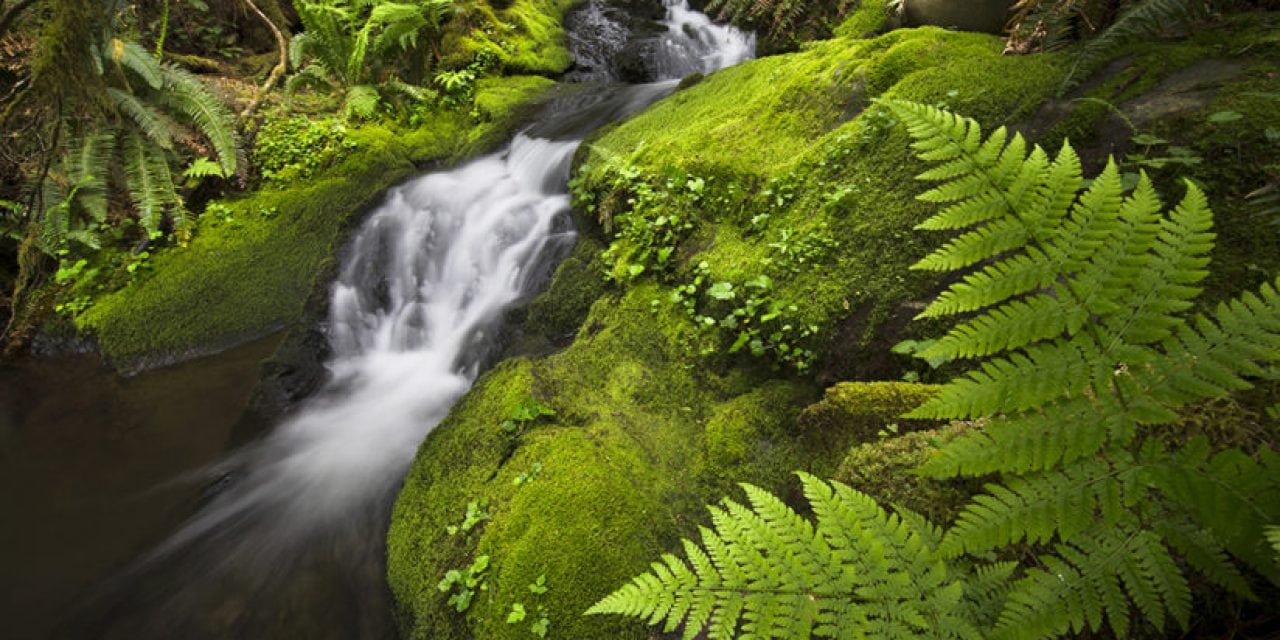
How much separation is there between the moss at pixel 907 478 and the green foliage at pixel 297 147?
764 cm

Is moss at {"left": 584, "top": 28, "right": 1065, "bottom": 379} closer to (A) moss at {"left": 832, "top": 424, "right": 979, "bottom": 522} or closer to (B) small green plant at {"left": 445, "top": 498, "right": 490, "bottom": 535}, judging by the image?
(A) moss at {"left": 832, "top": 424, "right": 979, "bottom": 522}

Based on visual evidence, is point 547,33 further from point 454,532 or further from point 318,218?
point 454,532

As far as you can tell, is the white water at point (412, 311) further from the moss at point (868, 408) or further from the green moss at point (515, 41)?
the moss at point (868, 408)

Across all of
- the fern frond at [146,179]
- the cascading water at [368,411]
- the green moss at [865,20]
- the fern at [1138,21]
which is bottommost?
the cascading water at [368,411]

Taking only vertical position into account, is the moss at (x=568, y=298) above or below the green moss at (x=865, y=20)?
below

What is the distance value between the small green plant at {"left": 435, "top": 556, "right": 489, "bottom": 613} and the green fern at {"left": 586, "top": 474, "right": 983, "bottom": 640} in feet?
5.42

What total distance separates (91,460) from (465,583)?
4377mm

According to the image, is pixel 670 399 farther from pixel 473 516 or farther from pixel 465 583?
pixel 465 583

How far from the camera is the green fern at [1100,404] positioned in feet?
3.80

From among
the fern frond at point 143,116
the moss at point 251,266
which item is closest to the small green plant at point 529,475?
the moss at point 251,266

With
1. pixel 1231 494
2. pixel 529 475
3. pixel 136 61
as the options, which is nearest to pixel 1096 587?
pixel 1231 494

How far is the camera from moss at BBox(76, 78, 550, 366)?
19.9 feet

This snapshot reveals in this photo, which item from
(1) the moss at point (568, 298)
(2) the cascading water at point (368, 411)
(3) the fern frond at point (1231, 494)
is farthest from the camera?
(1) the moss at point (568, 298)

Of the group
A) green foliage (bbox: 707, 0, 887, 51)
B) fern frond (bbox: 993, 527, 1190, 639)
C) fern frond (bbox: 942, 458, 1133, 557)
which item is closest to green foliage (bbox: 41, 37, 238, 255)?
green foliage (bbox: 707, 0, 887, 51)
